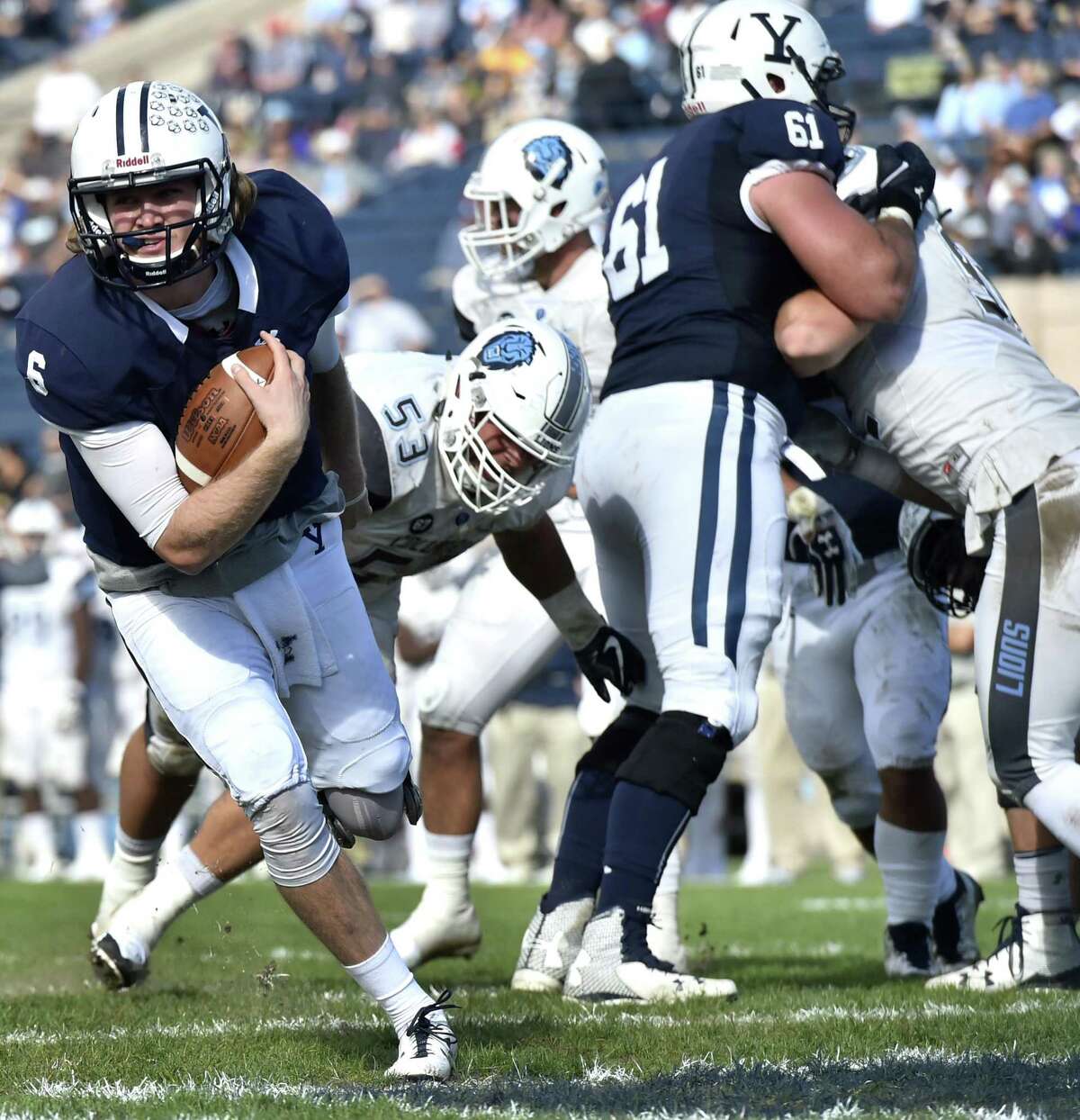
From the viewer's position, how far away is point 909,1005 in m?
3.87

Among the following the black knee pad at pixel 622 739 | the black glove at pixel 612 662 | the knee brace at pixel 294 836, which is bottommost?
the black knee pad at pixel 622 739

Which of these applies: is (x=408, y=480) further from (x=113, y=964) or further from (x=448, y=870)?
(x=113, y=964)

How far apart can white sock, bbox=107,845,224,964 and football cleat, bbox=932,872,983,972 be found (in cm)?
187

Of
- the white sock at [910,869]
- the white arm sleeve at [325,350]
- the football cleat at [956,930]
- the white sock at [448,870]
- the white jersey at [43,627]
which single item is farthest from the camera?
Result: the white jersey at [43,627]

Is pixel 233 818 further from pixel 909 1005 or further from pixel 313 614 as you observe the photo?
pixel 909 1005

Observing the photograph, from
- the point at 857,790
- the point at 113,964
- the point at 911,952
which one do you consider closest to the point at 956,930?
the point at 911,952

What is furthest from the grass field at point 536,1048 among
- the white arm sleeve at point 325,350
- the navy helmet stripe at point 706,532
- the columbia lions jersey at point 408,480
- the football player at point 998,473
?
the white arm sleeve at point 325,350

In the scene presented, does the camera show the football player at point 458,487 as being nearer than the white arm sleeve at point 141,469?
No

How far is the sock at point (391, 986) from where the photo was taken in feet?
10.4

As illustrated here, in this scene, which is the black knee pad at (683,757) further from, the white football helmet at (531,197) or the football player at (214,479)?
the white football helmet at (531,197)

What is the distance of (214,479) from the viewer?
3160mm

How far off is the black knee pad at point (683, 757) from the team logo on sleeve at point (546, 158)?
198 centimetres

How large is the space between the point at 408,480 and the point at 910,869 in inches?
63.4

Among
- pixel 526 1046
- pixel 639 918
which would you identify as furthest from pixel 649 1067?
pixel 639 918
